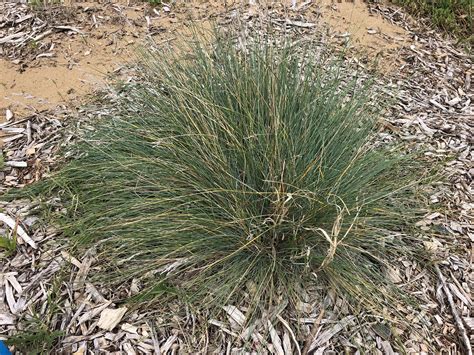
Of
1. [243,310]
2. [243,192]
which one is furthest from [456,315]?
[243,192]

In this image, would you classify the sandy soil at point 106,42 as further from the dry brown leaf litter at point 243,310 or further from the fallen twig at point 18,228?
the fallen twig at point 18,228

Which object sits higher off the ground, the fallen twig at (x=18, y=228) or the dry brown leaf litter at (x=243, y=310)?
the dry brown leaf litter at (x=243, y=310)

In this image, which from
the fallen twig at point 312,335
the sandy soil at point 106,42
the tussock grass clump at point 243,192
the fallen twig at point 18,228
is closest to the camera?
the fallen twig at point 312,335

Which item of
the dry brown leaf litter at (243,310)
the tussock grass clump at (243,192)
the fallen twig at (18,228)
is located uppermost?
the tussock grass clump at (243,192)

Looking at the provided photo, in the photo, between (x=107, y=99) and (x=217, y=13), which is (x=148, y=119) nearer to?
(x=107, y=99)

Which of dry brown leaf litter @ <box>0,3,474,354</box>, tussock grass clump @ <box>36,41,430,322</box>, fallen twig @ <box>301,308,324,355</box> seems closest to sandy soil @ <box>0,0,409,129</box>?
dry brown leaf litter @ <box>0,3,474,354</box>

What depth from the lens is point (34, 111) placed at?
10.3 ft

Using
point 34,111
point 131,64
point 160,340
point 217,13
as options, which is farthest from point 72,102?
point 160,340

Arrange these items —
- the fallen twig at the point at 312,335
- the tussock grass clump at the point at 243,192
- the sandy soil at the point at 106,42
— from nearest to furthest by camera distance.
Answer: the fallen twig at the point at 312,335 → the tussock grass clump at the point at 243,192 → the sandy soil at the point at 106,42

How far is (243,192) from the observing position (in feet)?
6.43

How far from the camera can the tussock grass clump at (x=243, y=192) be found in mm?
2012

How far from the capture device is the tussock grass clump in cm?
201

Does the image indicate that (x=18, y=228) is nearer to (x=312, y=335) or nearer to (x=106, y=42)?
(x=312, y=335)

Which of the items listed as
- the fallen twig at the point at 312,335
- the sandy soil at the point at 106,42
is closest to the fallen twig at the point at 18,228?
the sandy soil at the point at 106,42
